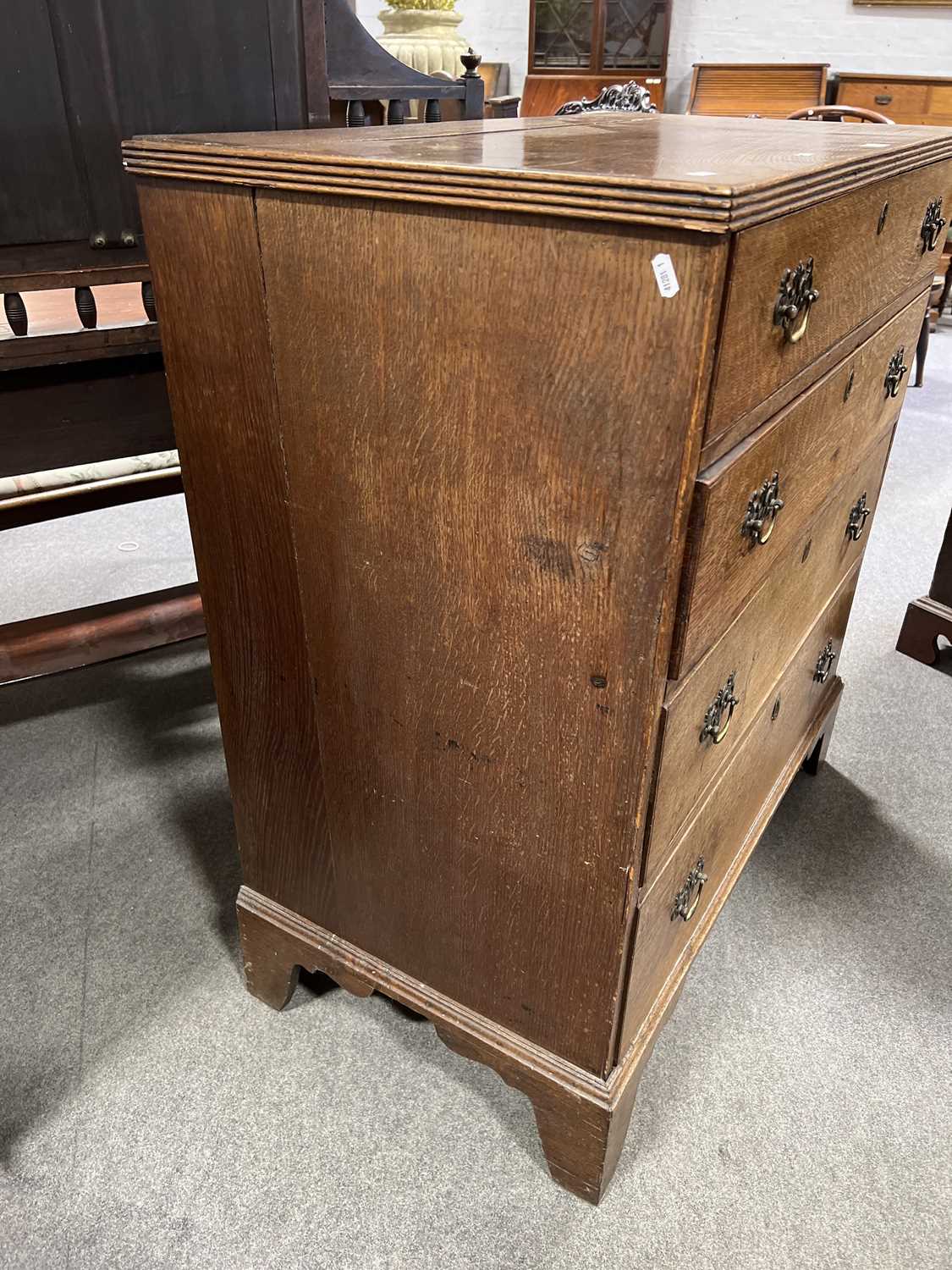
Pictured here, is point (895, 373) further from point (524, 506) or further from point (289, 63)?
point (289, 63)

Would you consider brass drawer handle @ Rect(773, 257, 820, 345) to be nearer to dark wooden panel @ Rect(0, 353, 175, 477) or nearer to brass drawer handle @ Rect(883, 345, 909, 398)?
brass drawer handle @ Rect(883, 345, 909, 398)

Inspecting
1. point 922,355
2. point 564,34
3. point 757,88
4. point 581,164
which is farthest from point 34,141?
point 564,34

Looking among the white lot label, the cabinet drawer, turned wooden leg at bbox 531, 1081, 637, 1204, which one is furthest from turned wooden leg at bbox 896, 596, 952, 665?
the white lot label

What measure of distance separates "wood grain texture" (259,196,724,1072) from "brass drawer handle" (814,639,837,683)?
2.54 feet

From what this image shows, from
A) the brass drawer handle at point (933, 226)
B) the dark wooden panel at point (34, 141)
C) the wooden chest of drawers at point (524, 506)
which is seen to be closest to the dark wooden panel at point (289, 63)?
the dark wooden panel at point (34, 141)

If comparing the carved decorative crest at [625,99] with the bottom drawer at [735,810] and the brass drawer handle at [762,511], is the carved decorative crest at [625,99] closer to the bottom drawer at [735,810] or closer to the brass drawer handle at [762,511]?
the bottom drawer at [735,810]

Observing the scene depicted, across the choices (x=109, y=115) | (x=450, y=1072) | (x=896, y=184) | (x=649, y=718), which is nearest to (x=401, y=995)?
(x=450, y=1072)

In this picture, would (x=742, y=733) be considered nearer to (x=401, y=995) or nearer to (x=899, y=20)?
(x=401, y=995)

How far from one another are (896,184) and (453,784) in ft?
2.59

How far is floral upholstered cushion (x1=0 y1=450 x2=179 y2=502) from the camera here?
166 cm

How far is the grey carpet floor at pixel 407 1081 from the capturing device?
115 cm

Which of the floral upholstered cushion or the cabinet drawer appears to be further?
the floral upholstered cushion

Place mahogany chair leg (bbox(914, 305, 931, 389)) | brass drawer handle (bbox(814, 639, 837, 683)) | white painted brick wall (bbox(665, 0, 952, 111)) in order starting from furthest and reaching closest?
white painted brick wall (bbox(665, 0, 952, 111))
mahogany chair leg (bbox(914, 305, 931, 389))
brass drawer handle (bbox(814, 639, 837, 683))

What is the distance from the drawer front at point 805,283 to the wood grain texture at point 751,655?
0.81ft
